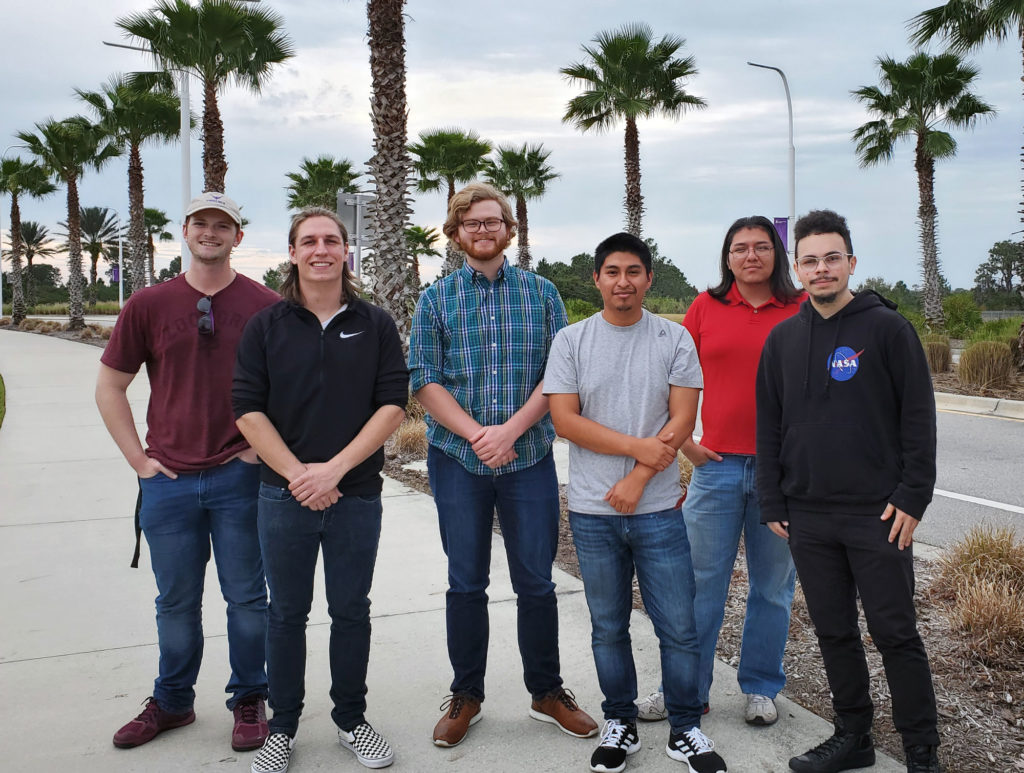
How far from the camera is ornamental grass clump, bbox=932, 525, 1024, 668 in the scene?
13.2ft

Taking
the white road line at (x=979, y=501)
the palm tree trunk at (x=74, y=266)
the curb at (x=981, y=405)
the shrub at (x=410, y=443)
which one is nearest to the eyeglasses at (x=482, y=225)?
the white road line at (x=979, y=501)

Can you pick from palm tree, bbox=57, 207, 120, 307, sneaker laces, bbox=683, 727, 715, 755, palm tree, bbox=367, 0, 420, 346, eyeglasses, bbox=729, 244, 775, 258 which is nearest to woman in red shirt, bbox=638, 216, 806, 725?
eyeglasses, bbox=729, 244, 775, 258

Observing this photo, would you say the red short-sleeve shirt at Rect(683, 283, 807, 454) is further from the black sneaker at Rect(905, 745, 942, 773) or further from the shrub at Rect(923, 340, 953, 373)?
the shrub at Rect(923, 340, 953, 373)

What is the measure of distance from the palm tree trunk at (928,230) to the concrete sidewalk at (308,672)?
82.1ft

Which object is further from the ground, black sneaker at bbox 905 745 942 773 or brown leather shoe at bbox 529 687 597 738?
black sneaker at bbox 905 745 942 773

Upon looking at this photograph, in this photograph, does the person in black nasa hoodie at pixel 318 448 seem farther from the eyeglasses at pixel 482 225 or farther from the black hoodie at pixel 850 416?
the black hoodie at pixel 850 416

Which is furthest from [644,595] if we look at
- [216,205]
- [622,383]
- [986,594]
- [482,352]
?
[216,205]

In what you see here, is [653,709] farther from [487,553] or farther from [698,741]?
[487,553]

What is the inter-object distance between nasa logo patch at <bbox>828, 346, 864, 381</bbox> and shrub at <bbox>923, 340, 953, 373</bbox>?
47.4 feet

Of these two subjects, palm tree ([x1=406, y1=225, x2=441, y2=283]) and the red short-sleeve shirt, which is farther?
palm tree ([x1=406, y1=225, x2=441, y2=283])

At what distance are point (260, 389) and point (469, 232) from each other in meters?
1.04

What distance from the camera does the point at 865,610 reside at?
9.80 ft

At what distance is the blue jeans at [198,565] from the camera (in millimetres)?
3424

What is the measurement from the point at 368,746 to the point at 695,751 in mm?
1212
